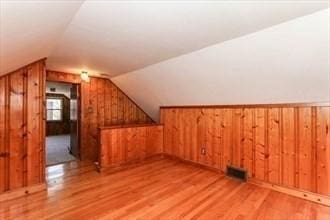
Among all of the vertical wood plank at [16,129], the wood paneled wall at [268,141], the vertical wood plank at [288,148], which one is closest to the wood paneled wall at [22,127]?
the vertical wood plank at [16,129]

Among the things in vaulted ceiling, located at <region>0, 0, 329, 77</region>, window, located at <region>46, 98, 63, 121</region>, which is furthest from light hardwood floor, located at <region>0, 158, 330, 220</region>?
window, located at <region>46, 98, 63, 121</region>

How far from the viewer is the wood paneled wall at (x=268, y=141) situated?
2.47 m

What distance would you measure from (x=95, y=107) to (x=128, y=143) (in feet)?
4.16

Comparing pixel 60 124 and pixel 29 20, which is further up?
pixel 29 20

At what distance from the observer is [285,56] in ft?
6.59

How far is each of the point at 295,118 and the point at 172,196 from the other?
75.6 inches

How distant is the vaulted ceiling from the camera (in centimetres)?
133

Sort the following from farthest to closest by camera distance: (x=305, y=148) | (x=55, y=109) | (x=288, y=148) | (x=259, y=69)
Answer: (x=55, y=109) → (x=288, y=148) → (x=305, y=148) → (x=259, y=69)

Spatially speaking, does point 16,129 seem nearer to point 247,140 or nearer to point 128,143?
point 128,143

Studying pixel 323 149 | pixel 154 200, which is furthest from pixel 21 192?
pixel 323 149

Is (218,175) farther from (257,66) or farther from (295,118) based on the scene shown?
(257,66)

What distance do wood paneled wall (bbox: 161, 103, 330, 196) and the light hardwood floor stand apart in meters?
0.29

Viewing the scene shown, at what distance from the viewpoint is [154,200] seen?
2.47m

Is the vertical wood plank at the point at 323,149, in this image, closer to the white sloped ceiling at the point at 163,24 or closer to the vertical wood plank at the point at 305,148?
the vertical wood plank at the point at 305,148
